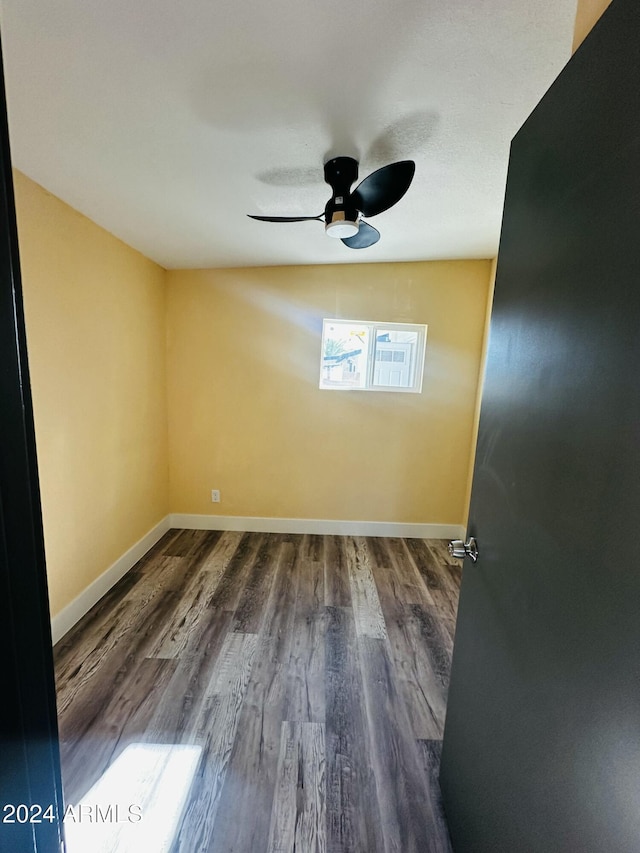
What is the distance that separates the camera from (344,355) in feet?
10.2

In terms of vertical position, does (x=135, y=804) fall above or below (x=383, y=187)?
below

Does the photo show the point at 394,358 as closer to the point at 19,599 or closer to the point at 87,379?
the point at 87,379

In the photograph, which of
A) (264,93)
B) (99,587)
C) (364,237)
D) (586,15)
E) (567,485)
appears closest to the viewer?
(567,485)

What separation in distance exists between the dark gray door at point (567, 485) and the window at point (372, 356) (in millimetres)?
2101

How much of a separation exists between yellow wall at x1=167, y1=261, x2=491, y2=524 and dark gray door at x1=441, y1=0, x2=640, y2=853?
7.06 feet

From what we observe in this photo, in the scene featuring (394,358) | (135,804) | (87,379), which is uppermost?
(394,358)

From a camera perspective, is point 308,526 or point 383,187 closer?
point 383,187

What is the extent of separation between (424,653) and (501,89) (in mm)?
2458

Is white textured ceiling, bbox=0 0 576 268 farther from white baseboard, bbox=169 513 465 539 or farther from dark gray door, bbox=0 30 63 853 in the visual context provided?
white baseboard, bbox=169 513 465 539

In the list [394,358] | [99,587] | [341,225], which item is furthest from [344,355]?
[99,587]

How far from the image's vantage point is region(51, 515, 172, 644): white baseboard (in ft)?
6.41

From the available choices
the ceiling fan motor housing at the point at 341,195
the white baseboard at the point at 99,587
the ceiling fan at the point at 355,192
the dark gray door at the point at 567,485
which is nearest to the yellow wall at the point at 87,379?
the white baseboard at the point at 99,587

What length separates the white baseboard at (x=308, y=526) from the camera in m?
3.31

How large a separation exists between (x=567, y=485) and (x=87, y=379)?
7.80 ft
